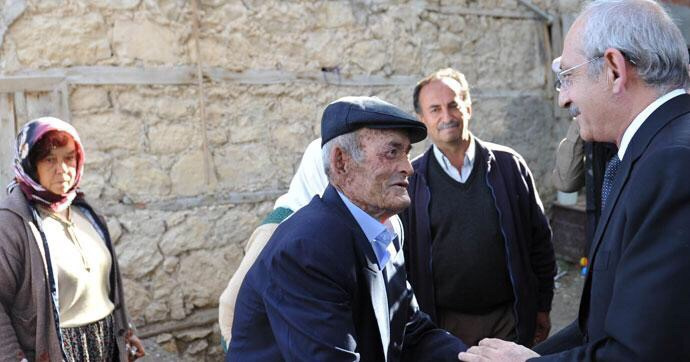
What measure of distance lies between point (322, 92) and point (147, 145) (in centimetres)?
144

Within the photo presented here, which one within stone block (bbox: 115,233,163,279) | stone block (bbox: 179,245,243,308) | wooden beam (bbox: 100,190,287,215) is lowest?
stone block (bbox: 179,245,243,308)

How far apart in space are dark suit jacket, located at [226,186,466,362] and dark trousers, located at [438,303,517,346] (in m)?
1.36

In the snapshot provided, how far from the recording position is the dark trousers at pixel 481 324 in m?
3.42

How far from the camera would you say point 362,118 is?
6.58ft

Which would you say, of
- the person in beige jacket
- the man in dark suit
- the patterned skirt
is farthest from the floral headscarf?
the man in dark suit

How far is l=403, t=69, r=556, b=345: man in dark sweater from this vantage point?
3369 mm

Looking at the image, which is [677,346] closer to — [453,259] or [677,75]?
[677,75]

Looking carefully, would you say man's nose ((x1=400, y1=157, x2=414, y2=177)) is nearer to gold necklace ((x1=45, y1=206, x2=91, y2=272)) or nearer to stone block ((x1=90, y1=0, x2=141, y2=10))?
gold necklace ((x1=45, y1=206, x2=91, y2=272))

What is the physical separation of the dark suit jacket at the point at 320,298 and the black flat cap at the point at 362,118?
0.20 m

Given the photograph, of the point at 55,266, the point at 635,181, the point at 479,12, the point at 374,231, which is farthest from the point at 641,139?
the point at 479,12

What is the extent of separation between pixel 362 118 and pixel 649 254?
34.3 inches

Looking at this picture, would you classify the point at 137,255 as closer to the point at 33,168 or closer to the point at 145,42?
the point at 145,42

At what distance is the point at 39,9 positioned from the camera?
14.3 ft

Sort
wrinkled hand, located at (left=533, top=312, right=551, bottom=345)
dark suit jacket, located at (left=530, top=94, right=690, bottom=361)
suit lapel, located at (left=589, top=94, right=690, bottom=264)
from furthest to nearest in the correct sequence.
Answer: wrinkled hand, located at (left=533, top=312, right=551, bottom=345) → suit lapel, located at (left=589, top=94, right=690, bottom=264) → dark suit jacket, located at (left=530, top=94, right=690, bottom=361)
